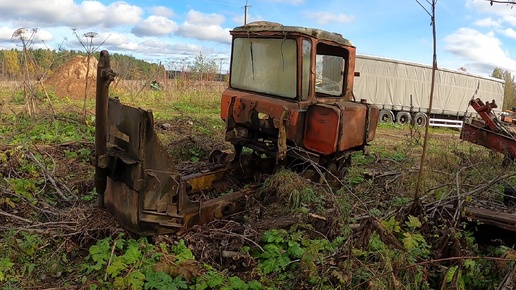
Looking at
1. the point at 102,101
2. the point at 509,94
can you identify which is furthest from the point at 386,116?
the point at 102,101

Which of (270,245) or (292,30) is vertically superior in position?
(292,30)

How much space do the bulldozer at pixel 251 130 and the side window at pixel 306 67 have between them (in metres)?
0.01

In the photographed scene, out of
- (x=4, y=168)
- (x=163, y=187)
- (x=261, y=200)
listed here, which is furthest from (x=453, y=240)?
(x=4, y=168)

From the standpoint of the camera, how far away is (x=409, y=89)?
23453 millimetres

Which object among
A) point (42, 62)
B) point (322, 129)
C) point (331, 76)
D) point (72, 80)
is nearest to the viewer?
A: point (322, 129)

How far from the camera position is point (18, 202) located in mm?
4480

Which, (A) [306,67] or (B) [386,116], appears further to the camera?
(B) [386,116]

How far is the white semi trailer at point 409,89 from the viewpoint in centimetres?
2234

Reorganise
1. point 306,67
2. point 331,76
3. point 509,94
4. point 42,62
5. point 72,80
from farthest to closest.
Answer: point 509,94
point 72,80
point 42,62
point 331,76
point 306,67

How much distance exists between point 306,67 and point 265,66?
2.16 feet

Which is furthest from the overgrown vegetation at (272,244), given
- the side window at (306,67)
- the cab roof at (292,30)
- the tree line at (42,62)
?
the tree line at (42,62)

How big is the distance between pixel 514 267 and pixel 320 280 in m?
1.40

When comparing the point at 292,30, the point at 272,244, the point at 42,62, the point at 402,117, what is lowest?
the point at 272,244

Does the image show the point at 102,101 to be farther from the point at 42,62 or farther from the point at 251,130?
the point at 42,62
